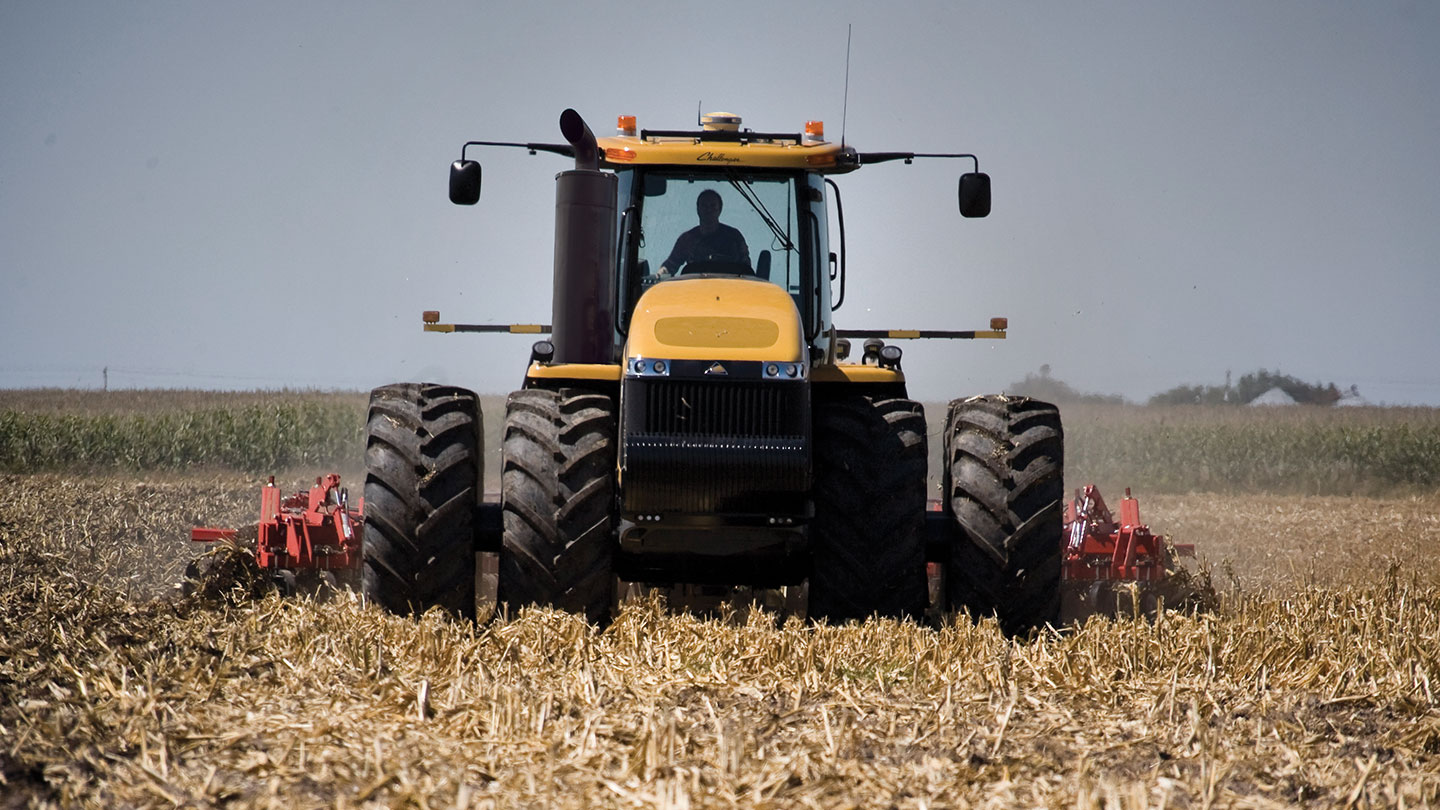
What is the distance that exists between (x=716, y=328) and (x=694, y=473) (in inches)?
28.6

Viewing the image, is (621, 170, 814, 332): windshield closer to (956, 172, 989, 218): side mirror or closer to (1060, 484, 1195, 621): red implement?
(956, 172, 989, 218): side mirror

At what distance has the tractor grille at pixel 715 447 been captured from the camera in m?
6.52

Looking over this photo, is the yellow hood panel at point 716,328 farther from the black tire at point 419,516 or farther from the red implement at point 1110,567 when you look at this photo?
the red implement at point 1110,567

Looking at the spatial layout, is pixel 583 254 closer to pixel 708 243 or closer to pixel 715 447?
pixel 708 243

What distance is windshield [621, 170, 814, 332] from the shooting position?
7797 millimetres

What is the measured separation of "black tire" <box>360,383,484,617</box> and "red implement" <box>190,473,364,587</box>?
6.33ft

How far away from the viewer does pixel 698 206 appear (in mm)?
7848

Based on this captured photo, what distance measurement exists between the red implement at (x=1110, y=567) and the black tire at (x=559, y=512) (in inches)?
144

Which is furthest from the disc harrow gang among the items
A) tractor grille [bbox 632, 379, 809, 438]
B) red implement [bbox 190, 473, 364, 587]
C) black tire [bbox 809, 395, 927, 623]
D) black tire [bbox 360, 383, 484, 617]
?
tractor grille [bbox 632, 379, 809, 438]

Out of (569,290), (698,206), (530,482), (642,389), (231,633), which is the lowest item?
(231,633)

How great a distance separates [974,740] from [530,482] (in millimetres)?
2894

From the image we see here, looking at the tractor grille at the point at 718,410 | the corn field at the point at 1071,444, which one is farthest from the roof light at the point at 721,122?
the corn field at the point at 1071,444

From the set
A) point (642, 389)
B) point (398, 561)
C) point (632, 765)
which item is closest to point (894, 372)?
point (642, 389)

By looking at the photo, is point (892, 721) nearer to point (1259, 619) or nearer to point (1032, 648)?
point (1032, 648)
